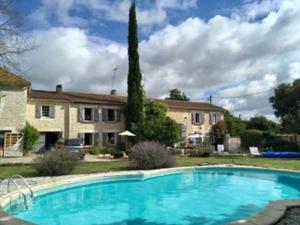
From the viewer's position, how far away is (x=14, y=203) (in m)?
12.8

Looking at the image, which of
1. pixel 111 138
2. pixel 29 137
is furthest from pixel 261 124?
pixel 29 137

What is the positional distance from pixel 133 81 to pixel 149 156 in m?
18.7

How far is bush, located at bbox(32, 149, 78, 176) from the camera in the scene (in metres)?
19.0

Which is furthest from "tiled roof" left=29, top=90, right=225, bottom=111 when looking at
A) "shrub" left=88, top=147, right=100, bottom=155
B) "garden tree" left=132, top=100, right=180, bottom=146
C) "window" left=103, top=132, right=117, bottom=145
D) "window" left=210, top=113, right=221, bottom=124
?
"garden tree" left=132, top=100, right=180, bottom=146

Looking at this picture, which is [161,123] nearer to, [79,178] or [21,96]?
[21,96]

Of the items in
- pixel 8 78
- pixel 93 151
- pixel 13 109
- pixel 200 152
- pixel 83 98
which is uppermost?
pixel 83 98

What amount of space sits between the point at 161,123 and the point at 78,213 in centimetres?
2086

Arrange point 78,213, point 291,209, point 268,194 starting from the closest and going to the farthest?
point 291,209 < point 78,213 < point 268,194

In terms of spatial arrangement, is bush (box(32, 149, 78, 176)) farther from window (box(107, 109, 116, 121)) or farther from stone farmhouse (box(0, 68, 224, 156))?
window (box(107, 109, 116, 121))

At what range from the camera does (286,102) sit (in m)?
51.8

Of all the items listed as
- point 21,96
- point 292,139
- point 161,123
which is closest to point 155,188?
point 161,123

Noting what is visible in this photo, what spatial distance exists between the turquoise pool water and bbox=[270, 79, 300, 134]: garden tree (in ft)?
96.1

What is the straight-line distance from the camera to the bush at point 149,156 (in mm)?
22422

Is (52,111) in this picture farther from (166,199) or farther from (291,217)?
(291,217)
